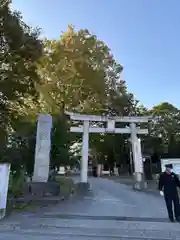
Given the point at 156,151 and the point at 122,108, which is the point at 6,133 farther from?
the point at 156,151

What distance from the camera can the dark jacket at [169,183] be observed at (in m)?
6.61

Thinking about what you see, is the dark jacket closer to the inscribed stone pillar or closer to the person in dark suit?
the person in dark suit

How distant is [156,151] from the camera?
29.9 metres

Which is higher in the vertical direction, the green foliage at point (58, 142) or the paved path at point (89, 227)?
the green foliage at point (58, 142)

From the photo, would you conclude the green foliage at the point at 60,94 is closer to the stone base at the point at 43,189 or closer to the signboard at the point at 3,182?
the stone base at the point at 43,189

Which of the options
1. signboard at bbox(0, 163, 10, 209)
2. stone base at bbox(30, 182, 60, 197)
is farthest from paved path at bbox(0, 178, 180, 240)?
stone base at bbox(30, 182, 60, 197)

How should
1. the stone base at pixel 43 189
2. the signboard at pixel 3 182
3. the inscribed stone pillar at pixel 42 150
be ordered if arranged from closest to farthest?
the signboard at pixel 3 182
the stone base at pixel 43 189
the inscribed stone pillar at pixel 42 150

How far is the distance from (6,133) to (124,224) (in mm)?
11641

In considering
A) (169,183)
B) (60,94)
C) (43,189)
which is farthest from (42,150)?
(60,94)

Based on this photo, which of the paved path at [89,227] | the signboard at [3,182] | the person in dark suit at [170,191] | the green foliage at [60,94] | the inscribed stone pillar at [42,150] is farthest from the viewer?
the green foliage at [60,94]

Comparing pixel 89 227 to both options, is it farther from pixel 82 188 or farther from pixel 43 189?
pixel 82 188

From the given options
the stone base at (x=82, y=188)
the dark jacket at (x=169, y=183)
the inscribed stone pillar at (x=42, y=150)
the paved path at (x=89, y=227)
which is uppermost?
the inscribed stone pillar at (x=42, y=150)

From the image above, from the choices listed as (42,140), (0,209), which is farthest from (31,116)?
(0,209)

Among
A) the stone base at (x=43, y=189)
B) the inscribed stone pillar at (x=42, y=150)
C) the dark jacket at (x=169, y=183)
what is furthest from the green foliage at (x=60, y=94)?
the dark jacket at (x=169, y=183)
